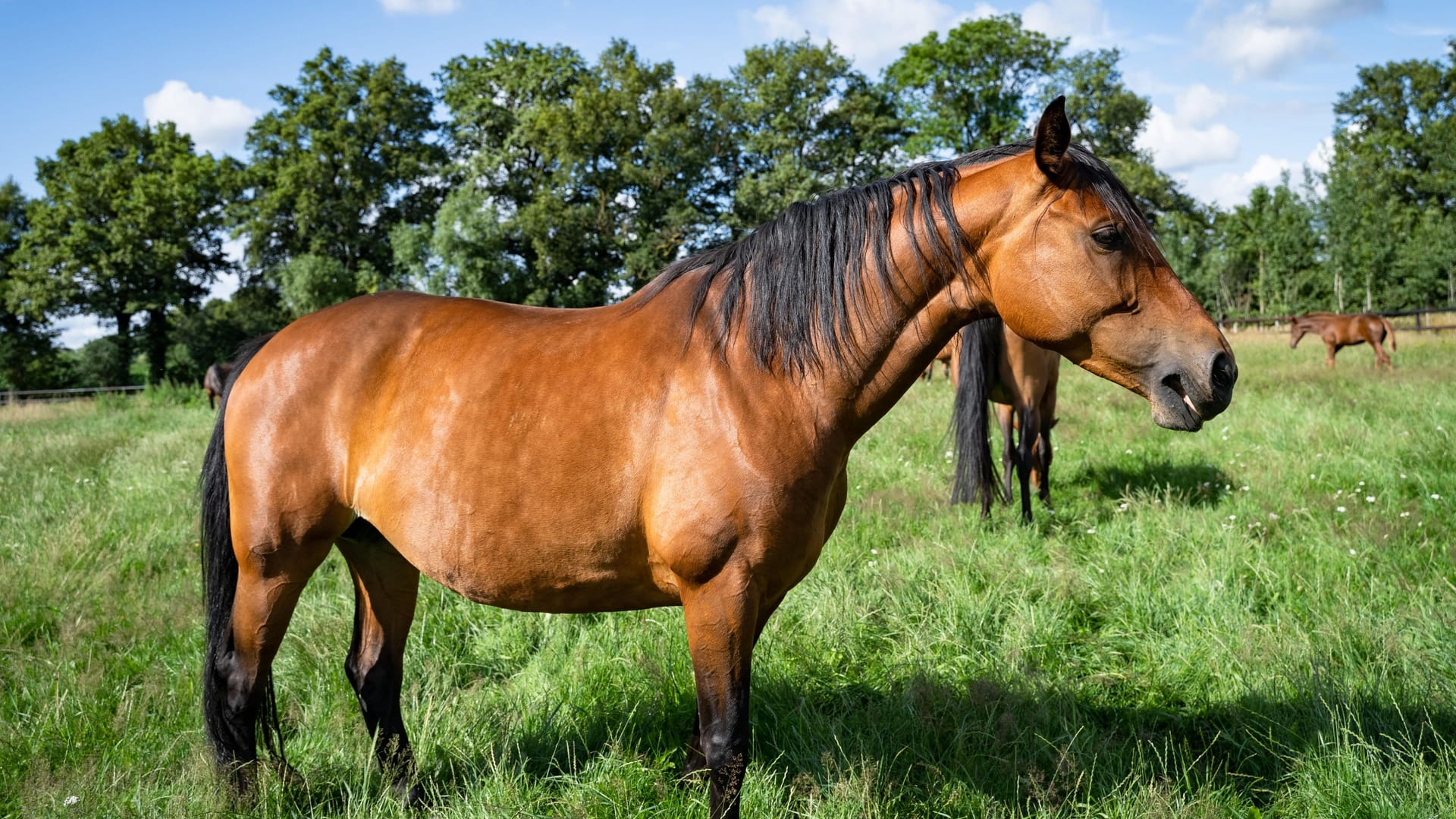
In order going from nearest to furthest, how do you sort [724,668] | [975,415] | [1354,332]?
1. [724,668]
2. [975,415]
3. [1354,332]

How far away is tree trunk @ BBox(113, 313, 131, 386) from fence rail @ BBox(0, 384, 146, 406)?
6.49 m

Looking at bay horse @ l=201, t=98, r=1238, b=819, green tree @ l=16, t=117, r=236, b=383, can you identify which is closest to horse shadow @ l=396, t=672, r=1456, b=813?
bay horse @ l=201, t=98, r=1238, b=819

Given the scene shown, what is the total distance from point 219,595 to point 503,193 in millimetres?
34202

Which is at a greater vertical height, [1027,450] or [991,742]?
[1027,450]

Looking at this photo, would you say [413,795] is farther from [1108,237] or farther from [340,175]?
[340,175]

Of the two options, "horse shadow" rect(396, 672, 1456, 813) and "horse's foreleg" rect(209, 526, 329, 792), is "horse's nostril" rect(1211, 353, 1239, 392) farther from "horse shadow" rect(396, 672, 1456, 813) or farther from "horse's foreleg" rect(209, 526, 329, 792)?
"horse's foreleg" rect(209, 526, 329, 792)

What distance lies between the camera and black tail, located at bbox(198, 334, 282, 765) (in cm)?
263


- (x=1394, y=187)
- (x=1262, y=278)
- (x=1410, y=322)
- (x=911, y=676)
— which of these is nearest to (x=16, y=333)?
(x=911, y=676)

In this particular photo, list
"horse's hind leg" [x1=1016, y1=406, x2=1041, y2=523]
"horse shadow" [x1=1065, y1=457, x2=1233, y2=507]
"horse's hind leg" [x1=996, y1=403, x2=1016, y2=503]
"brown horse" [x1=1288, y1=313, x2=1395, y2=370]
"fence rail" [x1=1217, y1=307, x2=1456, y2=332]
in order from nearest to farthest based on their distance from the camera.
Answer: "horse shadow" [x1=1065, y1=457, x2=1233, y2=507] < "horse's hind leg" [x1=1016, y1=406, x2=1041, y2=523] < "horse's hind leg" [x1=996, y1=403, x2=1016, y2=503] < "brown horse" [x1=1288, y1=313, x2=1395, y2=370] < "fence rail" [x1=1217, y1=307, x2=1456, y2=332]

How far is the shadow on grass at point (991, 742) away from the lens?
2.56 m

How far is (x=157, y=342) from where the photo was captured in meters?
33.5

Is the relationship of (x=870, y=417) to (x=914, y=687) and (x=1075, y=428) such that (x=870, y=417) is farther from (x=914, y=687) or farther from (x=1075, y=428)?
(x=1075, y=428)

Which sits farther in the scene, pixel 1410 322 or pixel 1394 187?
pixel 1394 187

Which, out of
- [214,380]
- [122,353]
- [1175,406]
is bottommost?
[1175,406]
